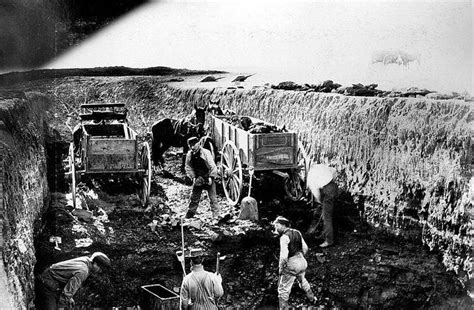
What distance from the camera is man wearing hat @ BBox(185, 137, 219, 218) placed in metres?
6.11

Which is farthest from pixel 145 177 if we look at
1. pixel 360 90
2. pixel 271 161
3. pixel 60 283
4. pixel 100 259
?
pixel 360 90

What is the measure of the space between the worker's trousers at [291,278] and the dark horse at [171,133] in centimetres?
149

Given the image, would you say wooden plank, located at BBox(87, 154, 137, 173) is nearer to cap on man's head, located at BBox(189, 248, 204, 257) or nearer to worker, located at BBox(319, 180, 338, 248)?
cap on man's head, located at BBox(189, 248, 204, 257)

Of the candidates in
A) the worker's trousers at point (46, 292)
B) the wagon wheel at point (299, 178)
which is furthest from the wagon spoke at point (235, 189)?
the worker's trousers at point (46, 292)

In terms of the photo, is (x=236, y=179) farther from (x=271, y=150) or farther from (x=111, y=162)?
(x=111, y=162)

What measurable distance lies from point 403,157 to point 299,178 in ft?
3.44

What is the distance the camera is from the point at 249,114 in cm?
749

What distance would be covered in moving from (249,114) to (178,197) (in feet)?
5.90

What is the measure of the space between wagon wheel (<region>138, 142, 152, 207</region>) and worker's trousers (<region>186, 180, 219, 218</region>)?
0.40 meters

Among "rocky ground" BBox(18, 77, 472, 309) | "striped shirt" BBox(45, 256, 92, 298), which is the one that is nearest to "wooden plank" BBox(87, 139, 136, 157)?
"rocky ground" BBox(18, 77, 472, 309)

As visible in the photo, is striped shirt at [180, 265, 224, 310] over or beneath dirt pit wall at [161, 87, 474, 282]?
beneath

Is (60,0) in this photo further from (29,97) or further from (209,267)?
(209,267)

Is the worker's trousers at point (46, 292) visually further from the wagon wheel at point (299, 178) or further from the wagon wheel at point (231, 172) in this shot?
the wagon wheel at point (299, 178)

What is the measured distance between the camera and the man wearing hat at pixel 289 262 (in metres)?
5.65
